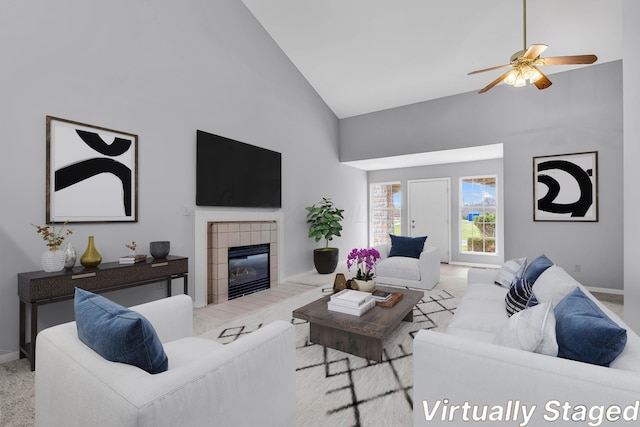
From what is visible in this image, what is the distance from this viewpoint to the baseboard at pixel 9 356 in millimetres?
2293

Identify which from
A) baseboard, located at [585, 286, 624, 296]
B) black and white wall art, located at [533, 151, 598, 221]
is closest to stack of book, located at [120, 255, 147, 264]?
black and white wall art, located at [533, 151, 598, 221]

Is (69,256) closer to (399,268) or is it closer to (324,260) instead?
(324,260)

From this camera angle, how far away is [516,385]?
1047 millimetres

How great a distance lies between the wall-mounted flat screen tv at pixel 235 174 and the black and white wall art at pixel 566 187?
4052mm

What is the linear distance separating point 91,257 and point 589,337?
3317 millimetres

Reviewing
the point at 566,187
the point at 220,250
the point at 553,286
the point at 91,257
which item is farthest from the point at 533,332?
the point at 566,187

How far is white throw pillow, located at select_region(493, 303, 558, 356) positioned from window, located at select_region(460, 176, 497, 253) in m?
5.55

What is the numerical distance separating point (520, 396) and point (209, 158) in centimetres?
370

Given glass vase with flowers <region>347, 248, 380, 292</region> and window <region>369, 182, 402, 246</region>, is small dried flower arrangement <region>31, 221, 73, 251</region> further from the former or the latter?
window <region>369, 182, 402, 246</region>

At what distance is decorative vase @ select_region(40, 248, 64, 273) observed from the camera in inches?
92.4

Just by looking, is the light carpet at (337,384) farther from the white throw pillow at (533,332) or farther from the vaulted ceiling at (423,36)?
the vaulted ceiling at (423,36)

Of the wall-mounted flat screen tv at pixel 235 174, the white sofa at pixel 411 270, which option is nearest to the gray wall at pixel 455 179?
the white sofa at pixel 411 270

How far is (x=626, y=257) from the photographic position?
244 cm

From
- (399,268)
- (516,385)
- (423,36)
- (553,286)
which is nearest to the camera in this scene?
(516,385)
